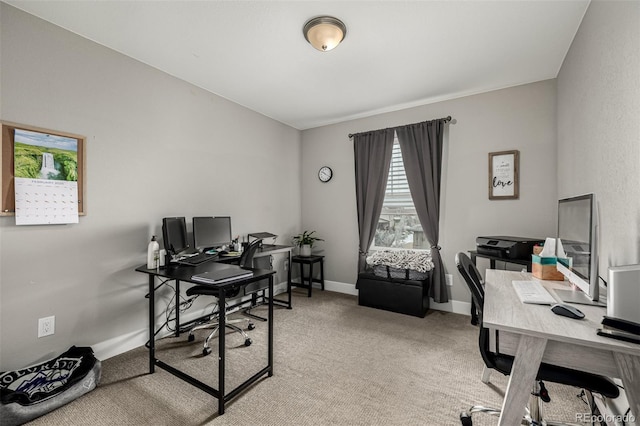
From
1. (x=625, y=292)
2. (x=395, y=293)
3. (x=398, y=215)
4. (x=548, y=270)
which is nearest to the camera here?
(x=625, y=292)

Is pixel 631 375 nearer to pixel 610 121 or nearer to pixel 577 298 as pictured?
pixel 577 298

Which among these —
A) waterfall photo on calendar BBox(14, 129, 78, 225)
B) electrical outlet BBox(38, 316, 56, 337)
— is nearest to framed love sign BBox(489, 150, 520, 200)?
waterfall photo on calendar BBox(14, 129, 78, 225)

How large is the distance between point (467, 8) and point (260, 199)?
2.93 m

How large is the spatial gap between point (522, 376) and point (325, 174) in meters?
3.46

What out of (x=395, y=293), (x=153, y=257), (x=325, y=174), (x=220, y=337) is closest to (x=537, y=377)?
(x=220, y=337)

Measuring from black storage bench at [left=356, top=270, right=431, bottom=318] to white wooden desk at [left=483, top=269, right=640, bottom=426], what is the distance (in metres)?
1.88

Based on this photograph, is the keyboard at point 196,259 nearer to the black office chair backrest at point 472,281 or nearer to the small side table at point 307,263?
the small side table at point 307,263

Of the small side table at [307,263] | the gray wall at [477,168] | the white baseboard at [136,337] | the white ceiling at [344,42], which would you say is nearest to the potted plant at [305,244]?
the small side table at [307,263]

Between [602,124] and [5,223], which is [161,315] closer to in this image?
[5,223]

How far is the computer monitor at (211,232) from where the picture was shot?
278cm

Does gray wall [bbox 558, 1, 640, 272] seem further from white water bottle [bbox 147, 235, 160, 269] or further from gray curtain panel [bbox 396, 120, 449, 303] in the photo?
white water bottle [bbox 147, 235, 160, 269]

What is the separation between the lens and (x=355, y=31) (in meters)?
2.08

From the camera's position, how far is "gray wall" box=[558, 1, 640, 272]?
129 centimetres

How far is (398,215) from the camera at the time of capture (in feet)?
12.4
